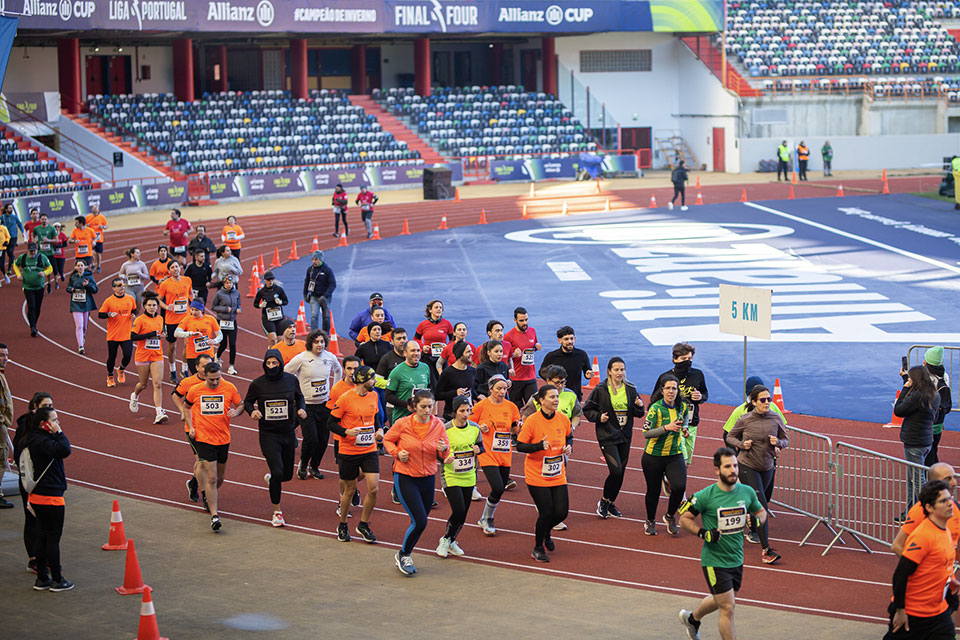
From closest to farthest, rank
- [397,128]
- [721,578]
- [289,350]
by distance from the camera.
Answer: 1. [721,578]
2. [289,350]
3. [397,128]

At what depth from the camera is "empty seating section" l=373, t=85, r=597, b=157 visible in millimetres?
55062

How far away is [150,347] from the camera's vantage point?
1652 centimetres

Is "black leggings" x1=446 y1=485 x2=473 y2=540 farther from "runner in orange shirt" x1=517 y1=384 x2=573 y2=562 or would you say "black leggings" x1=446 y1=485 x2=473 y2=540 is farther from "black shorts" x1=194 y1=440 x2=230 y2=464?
"black shorts" x1=194 y1=440 x2=230 y2=464

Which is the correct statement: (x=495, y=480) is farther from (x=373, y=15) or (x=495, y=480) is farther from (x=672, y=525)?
(x=373, y=15)

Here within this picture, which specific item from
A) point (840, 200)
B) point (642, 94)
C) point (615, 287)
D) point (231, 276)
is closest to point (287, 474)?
point (231, 276)

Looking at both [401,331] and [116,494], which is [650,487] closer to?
[401,331]

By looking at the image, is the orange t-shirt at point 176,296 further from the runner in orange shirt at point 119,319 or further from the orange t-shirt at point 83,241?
the orange t-shirt at point 83,241

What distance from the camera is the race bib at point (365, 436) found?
11.6 m

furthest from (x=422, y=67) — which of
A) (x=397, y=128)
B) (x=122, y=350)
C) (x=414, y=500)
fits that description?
(x=414, y=500)

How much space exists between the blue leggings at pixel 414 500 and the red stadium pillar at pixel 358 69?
5011 cm

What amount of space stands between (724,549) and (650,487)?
9.17 feet

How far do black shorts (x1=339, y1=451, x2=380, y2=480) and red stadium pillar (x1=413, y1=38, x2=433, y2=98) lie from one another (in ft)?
156

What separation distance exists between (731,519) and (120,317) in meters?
11.3

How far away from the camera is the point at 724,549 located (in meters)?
9.03
